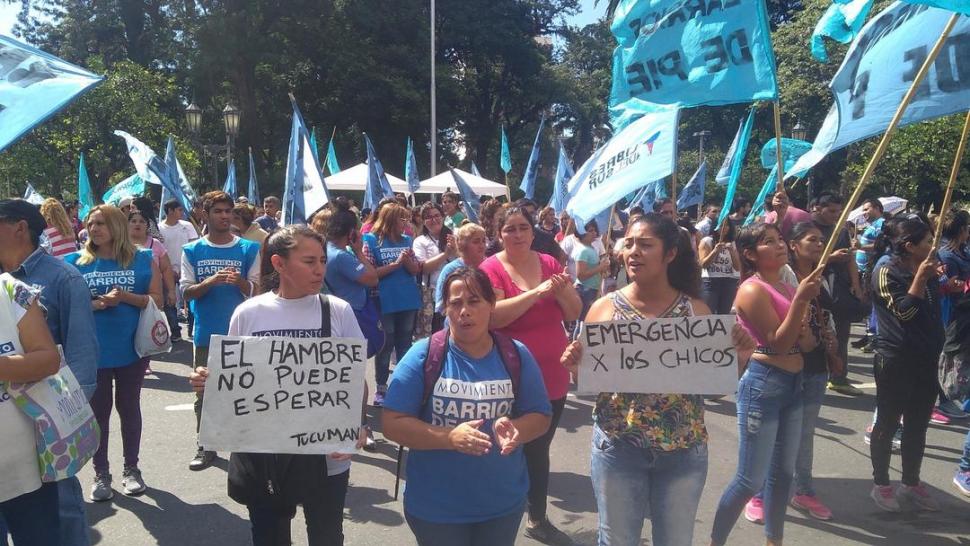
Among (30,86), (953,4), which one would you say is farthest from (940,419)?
(30,86)

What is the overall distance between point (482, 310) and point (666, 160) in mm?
2838

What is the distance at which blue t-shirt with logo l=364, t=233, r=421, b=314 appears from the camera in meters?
6.89

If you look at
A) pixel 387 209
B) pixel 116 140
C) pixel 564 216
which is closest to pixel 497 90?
pixel 116 140

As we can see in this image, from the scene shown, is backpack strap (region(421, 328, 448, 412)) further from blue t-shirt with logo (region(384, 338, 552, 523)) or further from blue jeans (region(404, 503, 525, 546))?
blue jeans (region(404, 503, 525, 546))

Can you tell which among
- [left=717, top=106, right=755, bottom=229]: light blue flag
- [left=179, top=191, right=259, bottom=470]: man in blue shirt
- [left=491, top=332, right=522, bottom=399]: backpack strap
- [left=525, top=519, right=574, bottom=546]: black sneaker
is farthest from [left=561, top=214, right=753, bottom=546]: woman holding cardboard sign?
[left=717, top=106, right=755, bottom=229]: light blue flag

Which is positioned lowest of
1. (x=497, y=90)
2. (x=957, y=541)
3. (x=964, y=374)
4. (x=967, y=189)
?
(x=957, y=541)

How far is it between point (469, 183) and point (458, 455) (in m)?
16.8

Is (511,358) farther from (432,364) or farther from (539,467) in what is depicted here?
(539,467)

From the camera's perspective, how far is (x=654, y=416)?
314 centimetres

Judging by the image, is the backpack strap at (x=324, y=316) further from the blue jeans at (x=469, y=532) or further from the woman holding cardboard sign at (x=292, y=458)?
the blue jeans at (x=469, y=532)

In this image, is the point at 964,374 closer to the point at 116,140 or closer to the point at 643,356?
the point at 643,356

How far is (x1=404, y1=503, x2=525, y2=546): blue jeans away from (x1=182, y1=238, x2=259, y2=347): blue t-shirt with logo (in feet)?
9.05

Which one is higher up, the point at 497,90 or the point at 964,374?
the point at 497,90

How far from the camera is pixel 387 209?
699cm
